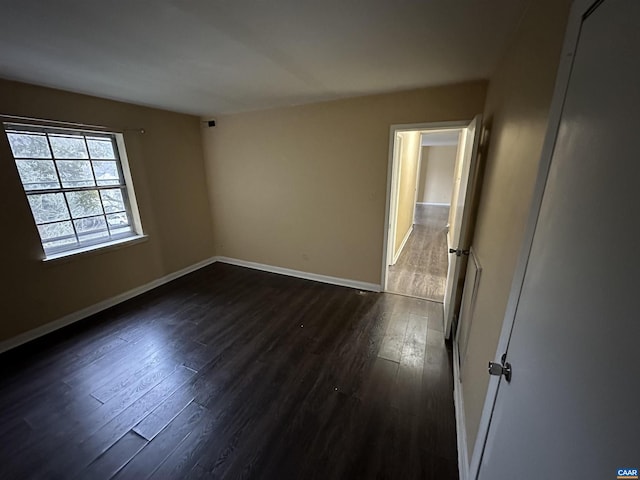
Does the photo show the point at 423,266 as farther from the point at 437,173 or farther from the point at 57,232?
the point at 437,173

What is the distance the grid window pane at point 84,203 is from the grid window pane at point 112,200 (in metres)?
0.06

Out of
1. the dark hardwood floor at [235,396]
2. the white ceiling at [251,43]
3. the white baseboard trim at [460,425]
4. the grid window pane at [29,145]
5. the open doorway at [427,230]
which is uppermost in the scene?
the white ceiling at [251,43]

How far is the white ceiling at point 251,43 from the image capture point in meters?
1.25

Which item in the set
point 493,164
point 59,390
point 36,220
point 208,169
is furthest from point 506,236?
point 208,169

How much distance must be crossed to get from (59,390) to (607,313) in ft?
9.91

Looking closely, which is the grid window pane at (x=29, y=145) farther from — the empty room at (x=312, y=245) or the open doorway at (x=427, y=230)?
the open doorway at (x=427, y=230)

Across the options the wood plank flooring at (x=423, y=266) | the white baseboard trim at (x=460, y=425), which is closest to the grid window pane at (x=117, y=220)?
the wood plank flooring at (x=423, y=266)

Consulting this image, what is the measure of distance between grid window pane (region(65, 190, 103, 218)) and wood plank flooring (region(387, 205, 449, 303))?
12.0ft

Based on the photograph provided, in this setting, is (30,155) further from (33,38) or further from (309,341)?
(309,341)

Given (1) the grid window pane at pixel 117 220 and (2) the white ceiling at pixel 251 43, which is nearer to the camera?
(2) the white ceiling at pixel 251 43

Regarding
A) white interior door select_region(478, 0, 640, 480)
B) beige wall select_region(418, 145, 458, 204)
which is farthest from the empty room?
beige wall select_region(418, 145, 458, 204)

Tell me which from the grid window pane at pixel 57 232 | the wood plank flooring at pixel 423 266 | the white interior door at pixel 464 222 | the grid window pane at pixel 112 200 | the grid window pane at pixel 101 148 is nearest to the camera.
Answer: the white interior door at pixel 464 222

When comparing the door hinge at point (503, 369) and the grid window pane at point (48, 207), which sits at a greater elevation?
the grid window pane at point (48, 207)

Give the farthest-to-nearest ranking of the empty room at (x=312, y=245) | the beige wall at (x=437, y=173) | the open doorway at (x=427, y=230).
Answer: the beige wall at (x=437, y=173) < the open doorway at (x=427, y=230) < the empty room at (x=312, y=245)
